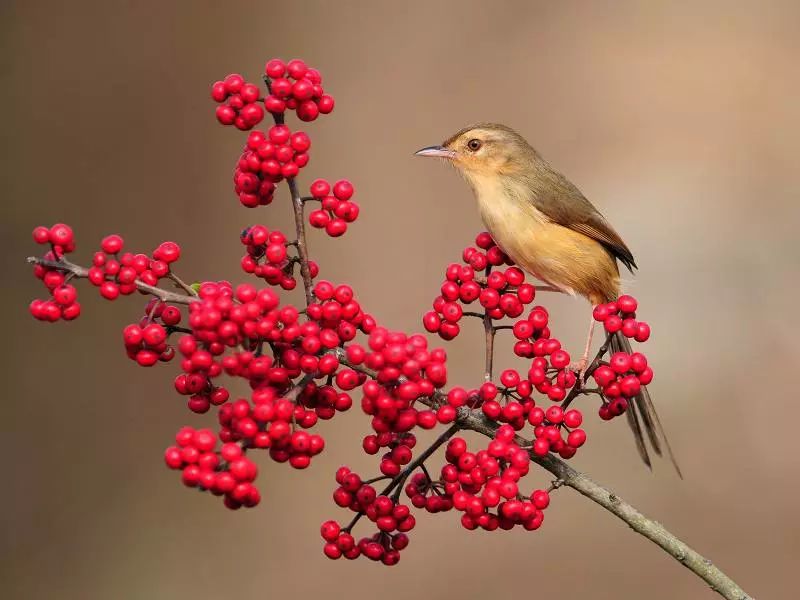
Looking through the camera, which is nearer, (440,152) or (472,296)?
(472,296)

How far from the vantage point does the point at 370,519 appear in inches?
92.0

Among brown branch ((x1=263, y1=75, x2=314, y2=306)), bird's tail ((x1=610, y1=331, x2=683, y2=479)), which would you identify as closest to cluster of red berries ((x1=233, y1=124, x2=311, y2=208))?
brown branch ((x1=263, y1=75, x2=314, y2=306))

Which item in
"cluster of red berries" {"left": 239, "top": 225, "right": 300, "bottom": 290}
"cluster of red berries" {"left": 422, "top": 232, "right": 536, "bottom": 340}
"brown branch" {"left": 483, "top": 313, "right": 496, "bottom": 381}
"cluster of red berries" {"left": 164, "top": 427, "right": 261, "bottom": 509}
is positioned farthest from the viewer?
"cluster of red berries" {"left": 422, "top": 232, "right": 536, "bottom": 340}

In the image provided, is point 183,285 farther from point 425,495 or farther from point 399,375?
point 425,495

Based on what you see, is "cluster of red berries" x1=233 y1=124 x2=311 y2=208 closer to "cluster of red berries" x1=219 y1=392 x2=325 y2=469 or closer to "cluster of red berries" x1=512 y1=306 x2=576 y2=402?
"cluster of red berries" x1=219 y1=392 x2=325 y2=469

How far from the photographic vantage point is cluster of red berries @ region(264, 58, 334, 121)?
88.0 inches

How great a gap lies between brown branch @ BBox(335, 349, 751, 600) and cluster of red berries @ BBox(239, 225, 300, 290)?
26cm

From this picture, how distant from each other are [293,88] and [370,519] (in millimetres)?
984

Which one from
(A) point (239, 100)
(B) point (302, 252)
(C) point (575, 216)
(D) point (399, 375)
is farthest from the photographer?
(C) point (575, 216)

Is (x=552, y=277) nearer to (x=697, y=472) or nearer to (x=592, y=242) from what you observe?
(x=592, y=242)

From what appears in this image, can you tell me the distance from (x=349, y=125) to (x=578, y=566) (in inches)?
137

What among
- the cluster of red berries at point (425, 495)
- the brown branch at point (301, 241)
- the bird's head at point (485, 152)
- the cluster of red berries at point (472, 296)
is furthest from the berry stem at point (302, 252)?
the bird's head at point (485, 152)

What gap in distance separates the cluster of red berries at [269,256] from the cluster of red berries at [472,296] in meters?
0.38

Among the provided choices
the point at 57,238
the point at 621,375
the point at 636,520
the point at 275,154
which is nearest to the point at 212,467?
the point at 57,238
